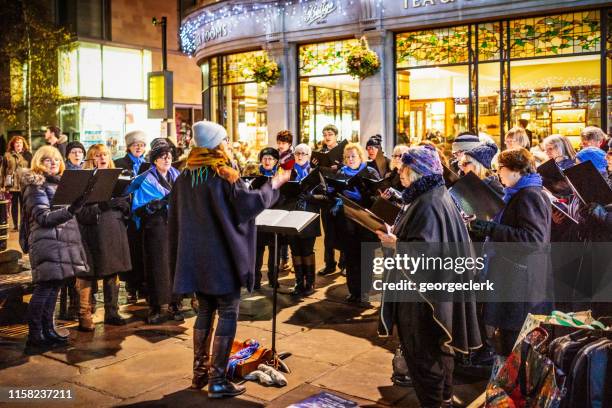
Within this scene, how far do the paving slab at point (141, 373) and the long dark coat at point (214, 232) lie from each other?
0.96 meters

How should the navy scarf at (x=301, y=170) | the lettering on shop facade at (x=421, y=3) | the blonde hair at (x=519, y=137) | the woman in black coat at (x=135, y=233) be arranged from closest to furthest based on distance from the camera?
1. the woman in black coat at (x=135, y=233)
2. the blonde hair at (x=519, y=137)
3. the navy scarf at (x=301, y=170)
4. the lettering on shop facade at (x=421, y=3)

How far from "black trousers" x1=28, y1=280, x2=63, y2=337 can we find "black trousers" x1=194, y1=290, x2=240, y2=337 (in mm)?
2008

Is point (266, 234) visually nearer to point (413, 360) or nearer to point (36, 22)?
point (413, 360)

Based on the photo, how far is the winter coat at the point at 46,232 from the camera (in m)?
6.33

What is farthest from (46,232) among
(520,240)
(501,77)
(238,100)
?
(238,100)

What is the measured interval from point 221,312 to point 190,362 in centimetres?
113

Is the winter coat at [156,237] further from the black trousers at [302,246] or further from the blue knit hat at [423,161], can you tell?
the blue knit hat at [423,161]

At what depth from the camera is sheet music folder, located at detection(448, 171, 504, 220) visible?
5.13 meters

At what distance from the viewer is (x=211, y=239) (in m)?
5.05

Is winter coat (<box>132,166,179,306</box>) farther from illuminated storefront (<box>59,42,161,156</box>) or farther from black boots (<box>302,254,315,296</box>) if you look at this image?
illuminated storefront (<box>59,42,161,156</box>)

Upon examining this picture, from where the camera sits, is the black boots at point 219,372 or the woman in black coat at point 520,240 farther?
the black boots at point 219,372

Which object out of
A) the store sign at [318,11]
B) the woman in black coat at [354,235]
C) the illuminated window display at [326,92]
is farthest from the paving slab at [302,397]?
the store sign at [318,11]

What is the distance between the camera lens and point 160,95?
57.9ft

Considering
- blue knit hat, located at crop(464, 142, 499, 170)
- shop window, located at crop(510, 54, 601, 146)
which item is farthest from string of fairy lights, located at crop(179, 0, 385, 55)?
blue knit hat, located at crop(464, 142, 499, 170)
